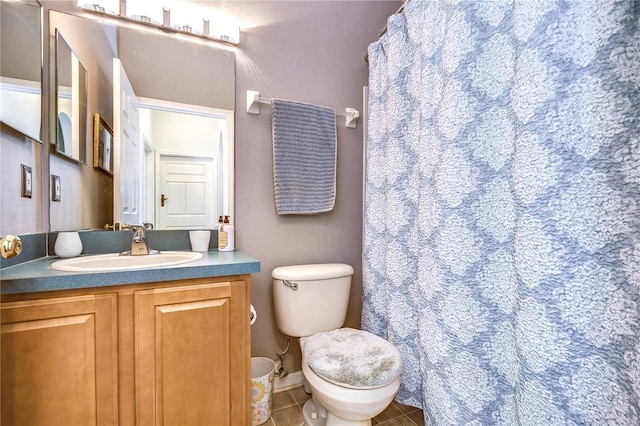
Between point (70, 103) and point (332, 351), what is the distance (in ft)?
5.12

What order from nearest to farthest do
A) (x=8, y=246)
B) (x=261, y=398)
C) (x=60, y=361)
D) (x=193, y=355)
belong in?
(x=8, y=246), (x=60, y=361), (x=193, y=355), (x=261, y=398)

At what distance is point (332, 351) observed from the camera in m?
1.22

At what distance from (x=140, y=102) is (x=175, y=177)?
1.30 ft

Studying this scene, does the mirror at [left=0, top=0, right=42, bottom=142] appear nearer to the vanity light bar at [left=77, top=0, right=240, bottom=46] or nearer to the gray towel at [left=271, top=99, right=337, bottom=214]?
the vanity light bar at [left=77, top=0, right=240, bottom=46]

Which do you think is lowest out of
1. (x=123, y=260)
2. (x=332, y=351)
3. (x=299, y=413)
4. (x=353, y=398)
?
(x=299, y=413)

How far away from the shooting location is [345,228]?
1.88 meters

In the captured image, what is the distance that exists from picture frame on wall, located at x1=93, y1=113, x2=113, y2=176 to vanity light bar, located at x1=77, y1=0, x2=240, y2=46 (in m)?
0.48

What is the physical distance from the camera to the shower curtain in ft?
2.10

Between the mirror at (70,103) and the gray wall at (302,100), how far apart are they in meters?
0.68

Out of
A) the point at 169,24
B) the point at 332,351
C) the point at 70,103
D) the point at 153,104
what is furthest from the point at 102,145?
the point at 332,351

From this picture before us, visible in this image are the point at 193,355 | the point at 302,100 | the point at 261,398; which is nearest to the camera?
the point at 193,355

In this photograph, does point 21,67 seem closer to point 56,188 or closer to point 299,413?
point 56,188

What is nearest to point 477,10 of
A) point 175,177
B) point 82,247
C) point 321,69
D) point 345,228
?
point 321,69

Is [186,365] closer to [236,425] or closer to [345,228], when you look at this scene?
[236,425]
